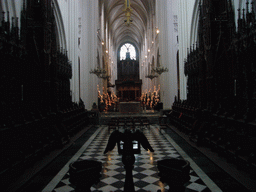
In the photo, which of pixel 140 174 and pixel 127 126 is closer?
pixel 140 174

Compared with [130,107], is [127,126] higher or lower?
lower

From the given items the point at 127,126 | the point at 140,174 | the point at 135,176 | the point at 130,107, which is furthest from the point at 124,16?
the point at 135,176

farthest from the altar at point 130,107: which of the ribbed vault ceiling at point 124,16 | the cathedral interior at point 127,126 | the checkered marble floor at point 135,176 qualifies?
the ribbed vault ceiling at point 124,16

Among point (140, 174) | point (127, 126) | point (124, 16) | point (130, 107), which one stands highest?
point (124, 16)

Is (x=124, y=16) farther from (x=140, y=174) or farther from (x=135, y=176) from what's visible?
A: (x=135, y=176)

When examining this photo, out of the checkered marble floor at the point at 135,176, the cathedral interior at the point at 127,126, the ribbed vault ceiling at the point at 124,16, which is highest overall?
the ribbed vault ceiling at the point at 124,16

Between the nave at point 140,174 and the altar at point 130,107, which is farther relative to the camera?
the altar at point 130,107

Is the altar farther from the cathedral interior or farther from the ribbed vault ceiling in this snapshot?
the ribbed vault ceiling

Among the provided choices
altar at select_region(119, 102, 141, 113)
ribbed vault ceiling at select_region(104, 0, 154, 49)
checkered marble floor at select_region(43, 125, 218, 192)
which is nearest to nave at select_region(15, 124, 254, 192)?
checkered marble floor at select_region(43, 125, 218, 192)

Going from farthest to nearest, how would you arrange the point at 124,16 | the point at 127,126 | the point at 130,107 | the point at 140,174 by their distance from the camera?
the point at 124,16, the point at 130,107, the point at 127,126, the point at 140,174

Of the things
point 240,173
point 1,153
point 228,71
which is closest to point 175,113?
point 228,71

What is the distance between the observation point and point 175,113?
12180 mm

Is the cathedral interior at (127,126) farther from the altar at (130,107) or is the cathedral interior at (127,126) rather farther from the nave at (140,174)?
the altar at (130,107)

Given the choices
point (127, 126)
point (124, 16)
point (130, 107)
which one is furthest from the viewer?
point (124, 16)
